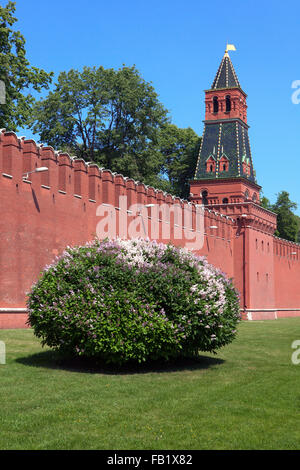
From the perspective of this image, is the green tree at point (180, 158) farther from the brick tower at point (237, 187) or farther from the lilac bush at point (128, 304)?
the lilac bush at point (128, 304)

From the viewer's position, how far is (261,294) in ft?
152

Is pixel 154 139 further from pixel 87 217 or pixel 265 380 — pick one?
pixel 265 380

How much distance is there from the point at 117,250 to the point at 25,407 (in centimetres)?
481

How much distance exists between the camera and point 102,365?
12.4 metres

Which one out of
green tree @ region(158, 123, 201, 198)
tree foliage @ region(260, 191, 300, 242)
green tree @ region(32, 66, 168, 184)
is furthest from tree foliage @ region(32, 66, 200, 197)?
tree foliage @ region(260, 191, 300, 242)

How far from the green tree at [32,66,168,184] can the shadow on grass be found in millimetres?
32130

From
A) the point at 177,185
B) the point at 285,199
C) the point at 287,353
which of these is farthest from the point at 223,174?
the point at 287,353

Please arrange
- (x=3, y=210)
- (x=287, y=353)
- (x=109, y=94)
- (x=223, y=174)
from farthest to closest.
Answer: (x=223, y=174) < (x=109, y=94) < (x=3, y=210) < (x=287, y=353)

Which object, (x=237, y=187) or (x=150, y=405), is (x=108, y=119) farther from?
(x=150, y=405)

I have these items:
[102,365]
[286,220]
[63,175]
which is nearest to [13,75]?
[63,175]

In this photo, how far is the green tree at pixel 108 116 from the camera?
45594 mm

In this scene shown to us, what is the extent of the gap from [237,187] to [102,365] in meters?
40.6

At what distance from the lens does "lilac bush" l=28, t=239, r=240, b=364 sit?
11336 mm
